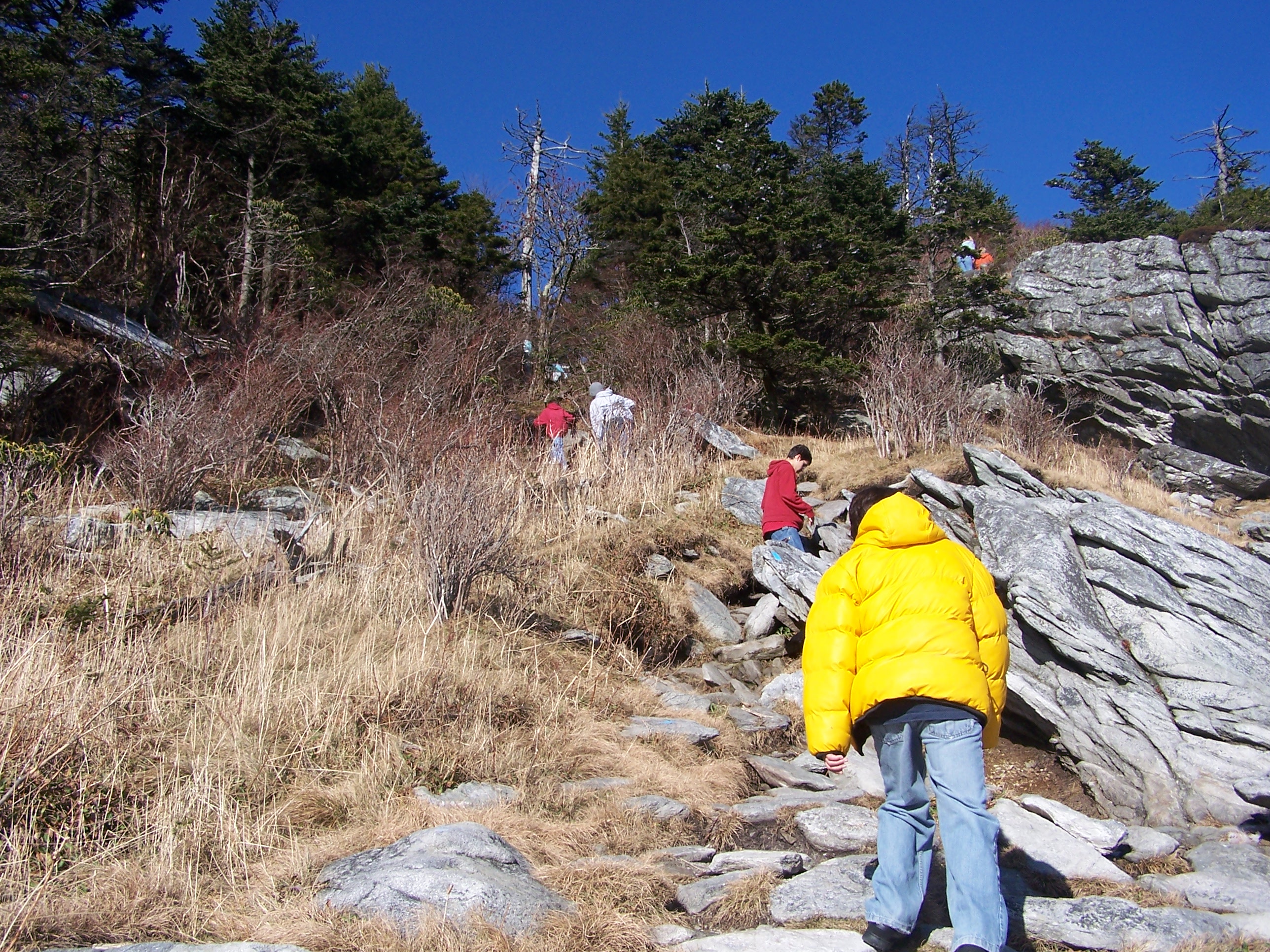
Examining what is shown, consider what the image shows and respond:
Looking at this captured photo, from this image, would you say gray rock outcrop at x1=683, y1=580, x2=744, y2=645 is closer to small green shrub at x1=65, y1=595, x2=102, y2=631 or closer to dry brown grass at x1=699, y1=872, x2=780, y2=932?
dry brown grass at x1=699, y1=872, x2=780, y2=932

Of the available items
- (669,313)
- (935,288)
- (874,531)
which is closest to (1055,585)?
(874,531)

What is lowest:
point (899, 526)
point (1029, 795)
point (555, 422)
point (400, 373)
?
point (1029, 795)

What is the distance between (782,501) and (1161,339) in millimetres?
8941

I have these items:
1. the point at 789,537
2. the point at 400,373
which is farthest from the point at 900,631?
the point at 400,373

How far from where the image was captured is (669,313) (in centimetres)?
1452

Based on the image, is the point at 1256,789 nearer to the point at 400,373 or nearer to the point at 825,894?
the point at 825,894

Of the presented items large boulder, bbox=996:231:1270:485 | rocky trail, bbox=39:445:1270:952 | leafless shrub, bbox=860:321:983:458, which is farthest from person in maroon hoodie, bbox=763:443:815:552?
large boulder, bbox=996:231:1270:485

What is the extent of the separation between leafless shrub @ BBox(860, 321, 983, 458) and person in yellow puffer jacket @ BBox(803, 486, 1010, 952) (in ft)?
28.7

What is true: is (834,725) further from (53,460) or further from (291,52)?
(291,52)

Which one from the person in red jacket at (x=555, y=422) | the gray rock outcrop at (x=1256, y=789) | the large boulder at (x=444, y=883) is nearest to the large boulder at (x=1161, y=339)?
the person in red jacket at (x=555, y=422)

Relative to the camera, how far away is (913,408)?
38.0ft

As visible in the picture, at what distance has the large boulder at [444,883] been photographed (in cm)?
279

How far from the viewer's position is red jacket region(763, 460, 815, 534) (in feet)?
26.4

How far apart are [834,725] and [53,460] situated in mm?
6804
